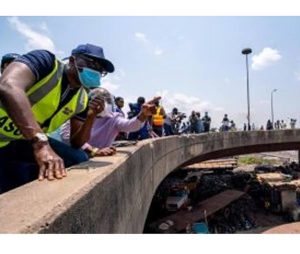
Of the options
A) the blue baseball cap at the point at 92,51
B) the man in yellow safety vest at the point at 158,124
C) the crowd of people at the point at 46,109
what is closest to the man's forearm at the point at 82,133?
the crowd of people at the point at 46,109

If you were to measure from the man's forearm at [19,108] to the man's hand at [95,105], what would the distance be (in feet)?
4.03

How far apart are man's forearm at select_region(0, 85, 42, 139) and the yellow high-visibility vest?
0.34 metres

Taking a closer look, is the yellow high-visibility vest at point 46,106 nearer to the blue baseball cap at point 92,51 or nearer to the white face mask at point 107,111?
the blue baseball cap at point 92,51

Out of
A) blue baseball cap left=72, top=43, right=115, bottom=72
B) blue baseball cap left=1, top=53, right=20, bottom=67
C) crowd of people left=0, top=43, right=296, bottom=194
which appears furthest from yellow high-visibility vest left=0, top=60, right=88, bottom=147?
blue baseball cap left=1, top=53, right=20, bottom=67

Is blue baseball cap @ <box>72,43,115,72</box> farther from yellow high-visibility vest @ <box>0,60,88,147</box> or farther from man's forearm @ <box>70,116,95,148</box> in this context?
man's forearm @ <box>70,116,95,148</box>

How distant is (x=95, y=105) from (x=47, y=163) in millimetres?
1379

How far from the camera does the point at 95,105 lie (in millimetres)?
3709

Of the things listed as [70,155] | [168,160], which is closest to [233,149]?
[168,160]

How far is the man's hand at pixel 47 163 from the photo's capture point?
2.39 meters

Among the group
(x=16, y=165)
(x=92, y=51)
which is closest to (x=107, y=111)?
(x=92, y=51)

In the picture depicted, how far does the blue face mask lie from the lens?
10.8 feet

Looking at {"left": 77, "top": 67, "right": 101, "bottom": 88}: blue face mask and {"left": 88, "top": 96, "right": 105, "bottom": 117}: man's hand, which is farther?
{"left": 88, "top": 96, "right": 105, "bottom": 117}: man's hand

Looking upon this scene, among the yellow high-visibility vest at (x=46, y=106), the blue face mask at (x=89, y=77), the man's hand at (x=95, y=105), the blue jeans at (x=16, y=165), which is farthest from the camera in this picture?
the man's hand at (x=95, y=105)

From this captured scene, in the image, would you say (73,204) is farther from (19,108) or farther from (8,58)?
(8,58)
